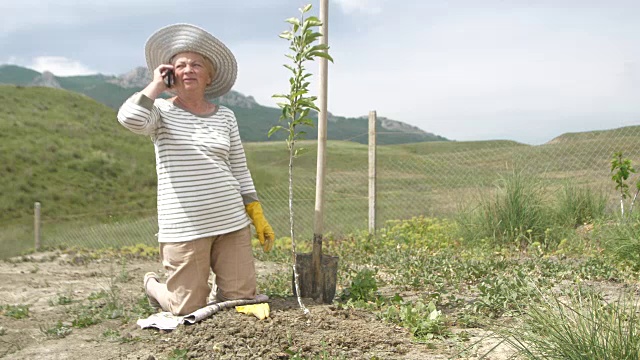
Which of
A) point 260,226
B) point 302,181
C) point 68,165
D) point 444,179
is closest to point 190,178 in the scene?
point 260,226

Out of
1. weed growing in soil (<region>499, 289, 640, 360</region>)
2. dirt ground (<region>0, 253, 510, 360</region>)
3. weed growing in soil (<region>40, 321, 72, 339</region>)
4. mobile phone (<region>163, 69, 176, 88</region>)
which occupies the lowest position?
weed growing in soil (<region>40, 321, 72, 339</region>)

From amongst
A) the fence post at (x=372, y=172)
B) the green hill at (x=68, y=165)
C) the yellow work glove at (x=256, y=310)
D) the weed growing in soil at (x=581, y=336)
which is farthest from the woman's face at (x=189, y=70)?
the green hill at (x=68, y=165)

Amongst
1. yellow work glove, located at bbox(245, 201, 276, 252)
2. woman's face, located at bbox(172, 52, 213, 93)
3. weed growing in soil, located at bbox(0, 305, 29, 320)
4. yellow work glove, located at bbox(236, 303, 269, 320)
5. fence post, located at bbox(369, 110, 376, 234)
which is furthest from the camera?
fence post, located at bbox(369, 110, 376, 234)

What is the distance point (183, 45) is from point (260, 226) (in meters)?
1.31

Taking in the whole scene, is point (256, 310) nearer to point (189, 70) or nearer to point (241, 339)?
point (241, 339)

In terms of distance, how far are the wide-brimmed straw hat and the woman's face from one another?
40mm

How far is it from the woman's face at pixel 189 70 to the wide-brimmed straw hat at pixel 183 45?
1.6 inches

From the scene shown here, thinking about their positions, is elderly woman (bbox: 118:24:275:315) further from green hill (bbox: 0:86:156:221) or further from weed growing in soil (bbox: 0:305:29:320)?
green hill (bbox: 0:86:156:221)

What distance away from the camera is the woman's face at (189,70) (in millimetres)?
3781

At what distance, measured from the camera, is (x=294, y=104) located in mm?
3631

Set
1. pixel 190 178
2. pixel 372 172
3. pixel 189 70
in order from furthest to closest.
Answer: pixel 372 172 < pixel 189 70 < pixel 190 178

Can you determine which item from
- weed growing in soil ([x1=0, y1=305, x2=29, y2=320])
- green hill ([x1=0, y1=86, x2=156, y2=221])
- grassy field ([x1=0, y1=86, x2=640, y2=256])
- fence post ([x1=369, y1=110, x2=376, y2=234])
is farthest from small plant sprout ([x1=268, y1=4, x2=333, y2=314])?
green hill ([x1=0, y1=86, x2=156, y2=221])

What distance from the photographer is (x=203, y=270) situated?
372 cm

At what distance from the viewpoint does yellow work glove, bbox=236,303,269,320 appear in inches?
135
